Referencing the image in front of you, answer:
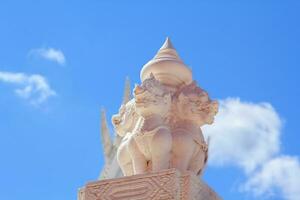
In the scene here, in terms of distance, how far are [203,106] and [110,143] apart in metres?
27.4

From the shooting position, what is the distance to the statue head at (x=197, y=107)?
6.39 meters

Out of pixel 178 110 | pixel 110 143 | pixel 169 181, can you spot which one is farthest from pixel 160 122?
pixel 110 143

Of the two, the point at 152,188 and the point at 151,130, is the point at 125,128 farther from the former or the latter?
the point at 152,188

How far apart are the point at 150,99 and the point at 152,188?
0.85 meters

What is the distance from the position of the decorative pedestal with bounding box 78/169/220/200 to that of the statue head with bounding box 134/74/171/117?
67 centimetres

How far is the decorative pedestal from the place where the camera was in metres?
5.70

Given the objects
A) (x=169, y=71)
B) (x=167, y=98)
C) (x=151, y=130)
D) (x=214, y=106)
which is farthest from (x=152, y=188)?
(x=169, y=71)

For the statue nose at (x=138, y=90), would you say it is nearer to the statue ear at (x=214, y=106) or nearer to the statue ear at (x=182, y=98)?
the statue ear at (x=182, y=98)

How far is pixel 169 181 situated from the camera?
572 cm

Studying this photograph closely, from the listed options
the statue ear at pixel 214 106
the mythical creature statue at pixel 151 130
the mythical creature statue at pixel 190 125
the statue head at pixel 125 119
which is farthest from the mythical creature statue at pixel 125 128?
the statue ear at pixel 214 106

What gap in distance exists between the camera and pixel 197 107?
6.39 meters

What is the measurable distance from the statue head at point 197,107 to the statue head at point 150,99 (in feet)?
0.45

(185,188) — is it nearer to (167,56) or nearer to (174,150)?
(174,150)

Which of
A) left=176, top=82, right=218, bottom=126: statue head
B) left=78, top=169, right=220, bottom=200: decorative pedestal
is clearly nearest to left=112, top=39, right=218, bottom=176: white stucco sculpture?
left=176, top=82, right=218, bottom=126: statue head
